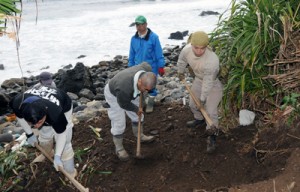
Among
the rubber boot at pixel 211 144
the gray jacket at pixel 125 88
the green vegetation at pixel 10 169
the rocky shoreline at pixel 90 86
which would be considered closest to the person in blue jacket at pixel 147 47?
the rocky shoreline at pixel 90 86

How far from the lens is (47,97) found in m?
3.93

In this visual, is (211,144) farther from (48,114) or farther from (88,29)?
(88,29)

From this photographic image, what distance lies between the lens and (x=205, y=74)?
15.8 ft

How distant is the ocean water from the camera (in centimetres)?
1673

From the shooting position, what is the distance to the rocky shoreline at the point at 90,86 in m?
7.64

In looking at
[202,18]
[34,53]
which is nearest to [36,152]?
[34,53]

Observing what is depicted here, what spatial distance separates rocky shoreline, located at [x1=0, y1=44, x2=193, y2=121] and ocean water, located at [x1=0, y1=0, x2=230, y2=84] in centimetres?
139

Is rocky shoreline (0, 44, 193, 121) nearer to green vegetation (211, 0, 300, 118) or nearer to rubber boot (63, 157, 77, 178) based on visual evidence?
green vegetation (211, 0, 300, 118)

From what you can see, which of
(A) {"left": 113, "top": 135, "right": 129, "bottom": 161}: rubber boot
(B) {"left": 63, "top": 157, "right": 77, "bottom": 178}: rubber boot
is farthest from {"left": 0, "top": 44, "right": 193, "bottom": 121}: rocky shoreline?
(B) {"left": 63, "top": 157, "right": 77, "bottom": 178}: rubber boot

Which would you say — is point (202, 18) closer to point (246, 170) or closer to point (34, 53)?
point (34, 53)

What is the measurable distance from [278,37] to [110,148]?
292 centimetres

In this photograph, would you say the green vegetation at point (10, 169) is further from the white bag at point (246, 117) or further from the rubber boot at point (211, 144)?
the white bag at point (246, 117)

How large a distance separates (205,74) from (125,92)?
45.0 inches

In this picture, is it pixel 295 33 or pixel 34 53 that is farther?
pixel 34 53
